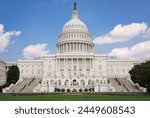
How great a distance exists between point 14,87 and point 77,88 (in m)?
18.9

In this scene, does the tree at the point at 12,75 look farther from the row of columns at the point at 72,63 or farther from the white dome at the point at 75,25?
the white dome at the point at 75,25

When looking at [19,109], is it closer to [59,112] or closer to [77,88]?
[59,112]

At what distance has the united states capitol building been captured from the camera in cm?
8438

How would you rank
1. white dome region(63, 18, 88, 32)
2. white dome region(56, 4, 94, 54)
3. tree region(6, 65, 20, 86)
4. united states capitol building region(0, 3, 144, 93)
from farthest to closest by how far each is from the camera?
white dome region(63, 18, 88, 32) < white dome region(56, 4, 94, 54) < tree region(6, 65, 20, 86) < united states capitol building region(0, 3, 144, 93)

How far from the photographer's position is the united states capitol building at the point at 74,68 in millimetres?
84375

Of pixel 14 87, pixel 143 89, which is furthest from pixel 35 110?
pixel 14 87

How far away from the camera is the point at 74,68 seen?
306 feet

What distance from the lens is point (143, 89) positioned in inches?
2564

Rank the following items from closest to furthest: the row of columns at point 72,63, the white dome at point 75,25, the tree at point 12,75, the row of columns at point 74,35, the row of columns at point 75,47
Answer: the tree at point 12,75 < the row of columns at point 72,63 < the row of columns at point 75,47 < the row of columns at point 74,35 < the white dome at point 75,25

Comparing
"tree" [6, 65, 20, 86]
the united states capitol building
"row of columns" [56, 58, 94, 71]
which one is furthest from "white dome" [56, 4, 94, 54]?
"tree" [6, 65, 20, 86]

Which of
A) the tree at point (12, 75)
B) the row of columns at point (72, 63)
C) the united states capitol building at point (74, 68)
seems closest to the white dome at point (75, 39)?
the united states capitol building at point (74, 68)

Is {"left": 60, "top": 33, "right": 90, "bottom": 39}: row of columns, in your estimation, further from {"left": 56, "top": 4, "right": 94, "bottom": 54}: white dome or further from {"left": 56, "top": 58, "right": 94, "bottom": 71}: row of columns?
{"left": 56, "top": 58, "right": 94, "bottom": 71}: row of columns

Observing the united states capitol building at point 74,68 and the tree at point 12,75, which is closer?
the united states capitol building at point 74,68

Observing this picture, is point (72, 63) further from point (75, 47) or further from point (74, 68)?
point (75, 47)
